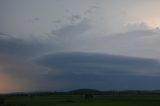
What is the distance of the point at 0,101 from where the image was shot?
9444 centimetres
